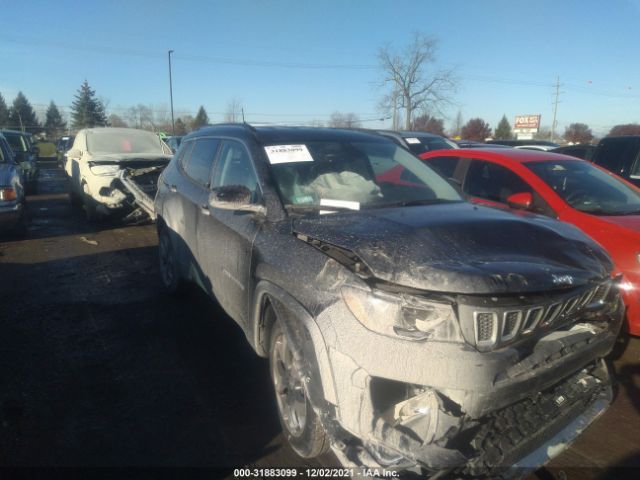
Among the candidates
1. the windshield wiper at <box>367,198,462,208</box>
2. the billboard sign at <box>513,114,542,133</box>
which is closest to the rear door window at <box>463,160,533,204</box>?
the windshield wiper at <box>367,198,462,208</box>

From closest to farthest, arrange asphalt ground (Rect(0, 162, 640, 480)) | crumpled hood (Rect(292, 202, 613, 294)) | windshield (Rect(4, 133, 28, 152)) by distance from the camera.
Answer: crumpled hood (Rect(292, 202, 613, 294)) → asphalt ground (Rect(0, 162, 640, 480)) → windshield (Rect(4, 133, 28, 152))

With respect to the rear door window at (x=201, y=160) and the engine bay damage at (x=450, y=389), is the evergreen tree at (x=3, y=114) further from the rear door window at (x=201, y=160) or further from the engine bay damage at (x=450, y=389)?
the engine bay damage at (x=450, y=389)

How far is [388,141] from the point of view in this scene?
401 centimetres

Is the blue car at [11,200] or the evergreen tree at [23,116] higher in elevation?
the evergreen tree at [23,116]

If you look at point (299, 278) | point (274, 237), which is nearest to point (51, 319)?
point (274, 237)

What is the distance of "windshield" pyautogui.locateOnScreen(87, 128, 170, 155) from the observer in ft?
31.0

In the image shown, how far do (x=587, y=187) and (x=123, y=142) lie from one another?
8.82 meters

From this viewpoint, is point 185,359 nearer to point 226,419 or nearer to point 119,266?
point 226,419

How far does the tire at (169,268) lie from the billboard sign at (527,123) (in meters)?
65.4

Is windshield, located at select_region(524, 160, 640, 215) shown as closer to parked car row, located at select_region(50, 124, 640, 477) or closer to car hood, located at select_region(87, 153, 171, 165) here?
parked car row, located at select_region(50, 124, 640, 477)

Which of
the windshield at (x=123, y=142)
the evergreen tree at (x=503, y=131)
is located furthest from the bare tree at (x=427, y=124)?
the windshield at (x=123, y=142)

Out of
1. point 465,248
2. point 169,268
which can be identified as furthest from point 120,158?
point 465,248

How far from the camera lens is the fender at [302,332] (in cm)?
208

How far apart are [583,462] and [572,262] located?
1.22 meters
